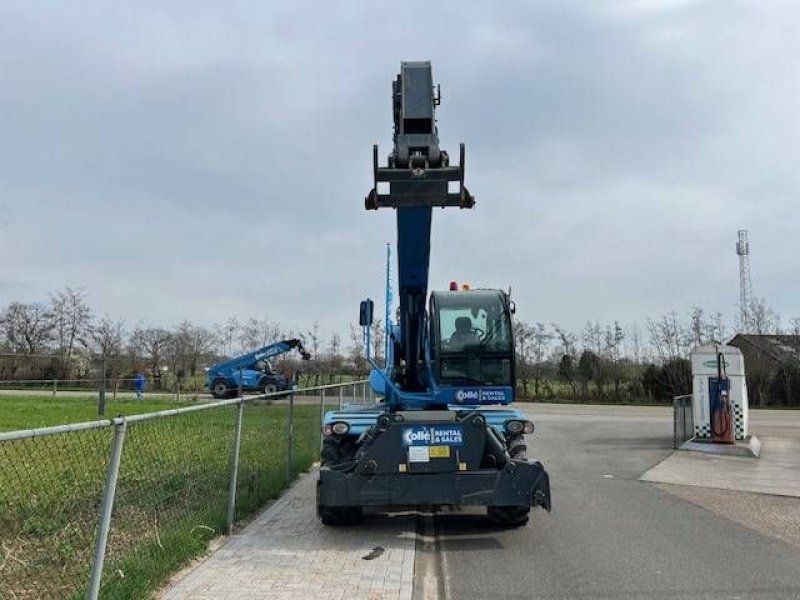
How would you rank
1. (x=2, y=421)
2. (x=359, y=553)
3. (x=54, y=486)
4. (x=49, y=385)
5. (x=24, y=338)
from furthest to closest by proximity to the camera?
1. (x=24, y=338)
2. (x=49, y=385)
3. (x=2, y=421)
4. (x=359, y=553)
5. (x=54, y=486)

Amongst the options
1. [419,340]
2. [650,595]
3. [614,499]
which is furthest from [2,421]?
[650,595]

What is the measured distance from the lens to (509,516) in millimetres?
7941

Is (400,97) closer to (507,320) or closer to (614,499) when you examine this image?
(507,320)

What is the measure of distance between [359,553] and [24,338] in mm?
57122

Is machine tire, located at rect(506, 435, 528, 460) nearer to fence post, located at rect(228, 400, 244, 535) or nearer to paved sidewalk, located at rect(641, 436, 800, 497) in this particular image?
fence post, located at rect(228, 400, 244, 535)

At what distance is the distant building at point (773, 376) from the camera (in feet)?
146

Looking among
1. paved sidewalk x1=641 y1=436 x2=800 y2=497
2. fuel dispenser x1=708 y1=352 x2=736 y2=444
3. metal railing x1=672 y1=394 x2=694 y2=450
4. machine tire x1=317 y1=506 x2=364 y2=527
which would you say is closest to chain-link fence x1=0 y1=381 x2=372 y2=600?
machine tire x1=317 y1=506 x2=364 y2=527

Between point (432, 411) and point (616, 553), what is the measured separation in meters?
2.39

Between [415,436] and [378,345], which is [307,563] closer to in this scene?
[415,436]

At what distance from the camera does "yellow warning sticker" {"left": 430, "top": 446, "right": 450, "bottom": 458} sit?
7.21 m

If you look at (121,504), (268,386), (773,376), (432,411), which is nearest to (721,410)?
(432,411)

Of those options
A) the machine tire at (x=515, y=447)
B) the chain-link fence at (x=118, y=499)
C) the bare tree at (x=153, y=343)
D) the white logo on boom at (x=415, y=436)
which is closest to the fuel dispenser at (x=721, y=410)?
the machine tire at (x=515, y=447)

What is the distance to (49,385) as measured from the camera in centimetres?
3900

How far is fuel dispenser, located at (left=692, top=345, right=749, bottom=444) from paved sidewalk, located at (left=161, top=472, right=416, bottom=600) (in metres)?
10.5
